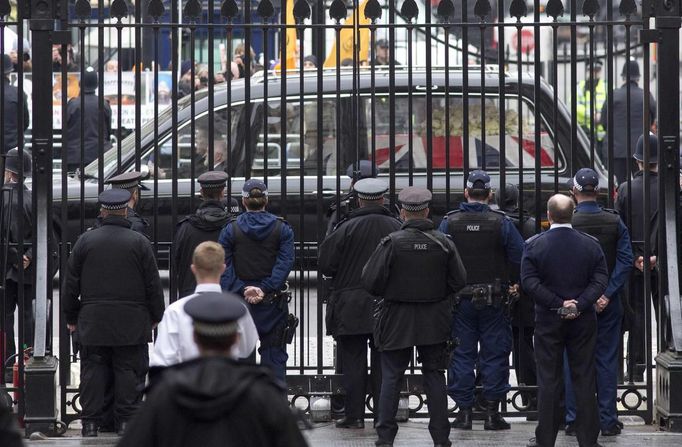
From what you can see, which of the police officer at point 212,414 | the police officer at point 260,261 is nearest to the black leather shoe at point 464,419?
the police officer at point 260,261

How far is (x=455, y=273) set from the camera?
8383 mm

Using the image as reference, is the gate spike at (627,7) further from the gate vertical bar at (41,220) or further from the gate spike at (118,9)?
the gate vertical bar at (41,220)

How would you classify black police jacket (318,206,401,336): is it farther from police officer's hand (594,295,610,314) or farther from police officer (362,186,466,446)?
police officer's hand (594,295,610,314)

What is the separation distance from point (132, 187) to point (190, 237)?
0.59m

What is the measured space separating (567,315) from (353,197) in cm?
Result: 201

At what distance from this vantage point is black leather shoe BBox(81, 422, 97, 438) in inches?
348

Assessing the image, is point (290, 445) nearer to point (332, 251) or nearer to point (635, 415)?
point (332, 251)

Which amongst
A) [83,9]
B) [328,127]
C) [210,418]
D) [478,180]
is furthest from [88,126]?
[210,418]

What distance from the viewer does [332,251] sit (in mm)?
9000

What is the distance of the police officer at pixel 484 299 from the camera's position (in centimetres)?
913

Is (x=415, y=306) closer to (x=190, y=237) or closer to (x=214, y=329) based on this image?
(x=190, y=237)

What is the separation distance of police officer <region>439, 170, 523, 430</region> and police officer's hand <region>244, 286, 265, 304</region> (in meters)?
1.28

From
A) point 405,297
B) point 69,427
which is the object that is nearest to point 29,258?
point 69,427

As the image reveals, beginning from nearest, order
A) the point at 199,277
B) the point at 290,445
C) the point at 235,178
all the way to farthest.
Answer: the point at 290,445 → the point at 199,277 → the point at 235,178
